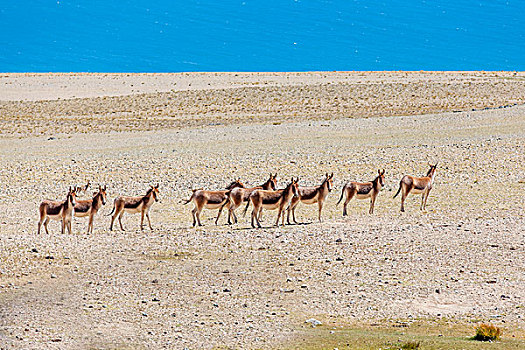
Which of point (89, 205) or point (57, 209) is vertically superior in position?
point (89, 205)

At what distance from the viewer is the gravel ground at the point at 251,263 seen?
12.9 meters

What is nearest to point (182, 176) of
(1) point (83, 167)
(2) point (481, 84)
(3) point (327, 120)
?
(1) point (83, 167)

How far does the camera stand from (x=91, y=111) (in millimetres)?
55938

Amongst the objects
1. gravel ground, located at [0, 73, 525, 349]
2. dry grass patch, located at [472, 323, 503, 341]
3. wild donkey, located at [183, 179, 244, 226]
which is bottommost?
dry grass patch, located at [472, 323, 503, 341]

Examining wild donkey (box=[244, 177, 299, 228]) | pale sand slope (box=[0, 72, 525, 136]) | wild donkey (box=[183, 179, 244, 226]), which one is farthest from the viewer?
pale sand slope (box=[0, 72, 525, 136])

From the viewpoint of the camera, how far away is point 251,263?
638 inches

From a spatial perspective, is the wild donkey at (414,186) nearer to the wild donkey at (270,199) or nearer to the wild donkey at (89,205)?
the wild donkey at (270,199)

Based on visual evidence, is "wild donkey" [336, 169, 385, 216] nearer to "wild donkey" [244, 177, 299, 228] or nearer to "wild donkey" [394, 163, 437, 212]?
"wild donkey" [394, 163, 437, 212]

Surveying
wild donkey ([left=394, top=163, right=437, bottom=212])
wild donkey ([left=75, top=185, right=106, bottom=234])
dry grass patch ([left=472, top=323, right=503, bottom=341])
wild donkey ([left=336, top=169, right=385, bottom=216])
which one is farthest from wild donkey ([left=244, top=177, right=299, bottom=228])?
dry grass patch ([left=472, top=323, right=503, bottom=341])

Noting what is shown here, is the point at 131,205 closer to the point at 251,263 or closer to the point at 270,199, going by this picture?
the point at 270,199

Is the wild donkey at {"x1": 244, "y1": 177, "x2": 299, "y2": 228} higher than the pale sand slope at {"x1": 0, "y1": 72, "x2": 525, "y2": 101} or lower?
lower

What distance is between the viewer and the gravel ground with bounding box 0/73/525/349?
12891 millimetres

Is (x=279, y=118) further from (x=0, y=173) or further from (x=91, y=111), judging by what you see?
(x=0, y=173)

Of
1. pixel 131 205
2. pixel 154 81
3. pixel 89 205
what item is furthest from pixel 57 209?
pixel 154 81
